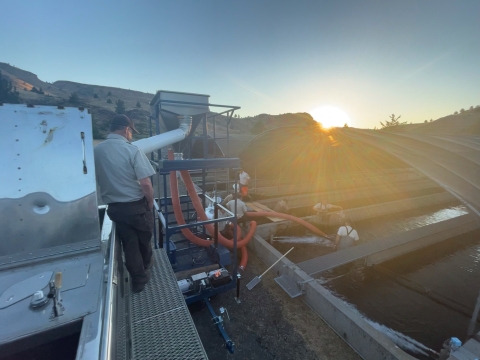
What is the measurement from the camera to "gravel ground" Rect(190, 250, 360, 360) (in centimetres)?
425

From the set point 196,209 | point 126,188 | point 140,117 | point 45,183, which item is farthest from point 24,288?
point 140,117

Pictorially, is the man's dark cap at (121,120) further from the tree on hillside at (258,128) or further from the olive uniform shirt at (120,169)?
the tree on hillside at (258,128)

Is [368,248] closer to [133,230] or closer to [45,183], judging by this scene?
[133,230]

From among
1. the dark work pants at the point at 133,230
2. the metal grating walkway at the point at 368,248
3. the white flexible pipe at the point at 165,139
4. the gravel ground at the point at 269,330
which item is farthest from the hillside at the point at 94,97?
the dark work pants at the point at 133,230

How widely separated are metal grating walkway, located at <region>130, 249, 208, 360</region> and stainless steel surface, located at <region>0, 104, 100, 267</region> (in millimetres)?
1044

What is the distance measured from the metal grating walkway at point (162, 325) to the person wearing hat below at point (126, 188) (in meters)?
0.28

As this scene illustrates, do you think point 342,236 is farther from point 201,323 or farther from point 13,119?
point 13,119

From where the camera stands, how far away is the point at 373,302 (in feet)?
21.4

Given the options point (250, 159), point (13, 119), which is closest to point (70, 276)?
point (13, 119)

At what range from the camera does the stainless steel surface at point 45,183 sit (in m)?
2.65

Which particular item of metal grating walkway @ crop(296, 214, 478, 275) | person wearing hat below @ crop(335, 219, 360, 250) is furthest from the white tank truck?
person wearing hat below @ crop(335, 219, 360, 250)

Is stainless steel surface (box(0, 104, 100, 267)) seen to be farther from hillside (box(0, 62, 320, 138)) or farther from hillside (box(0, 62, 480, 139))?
hillside (box(0, 62, 320, 138))

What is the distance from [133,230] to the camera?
297 centimetres

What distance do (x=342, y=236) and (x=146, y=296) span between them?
7622 millimetres
